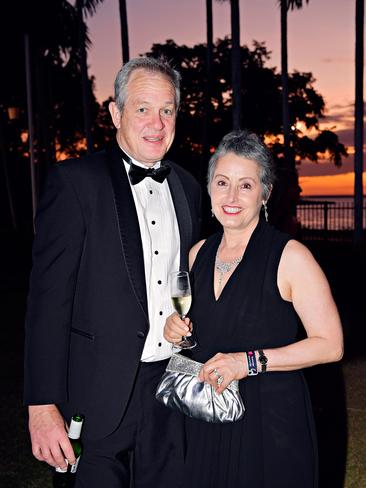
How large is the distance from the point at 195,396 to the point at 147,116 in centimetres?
153

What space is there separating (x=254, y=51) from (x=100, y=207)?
3649 centimetres

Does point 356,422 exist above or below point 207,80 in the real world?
below

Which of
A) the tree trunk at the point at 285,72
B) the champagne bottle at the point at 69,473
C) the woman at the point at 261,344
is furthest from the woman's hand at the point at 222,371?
the tree trunk at the point at 285,72

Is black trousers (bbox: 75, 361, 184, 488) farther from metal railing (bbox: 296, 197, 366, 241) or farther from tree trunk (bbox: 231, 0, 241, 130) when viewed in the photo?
metal railing (bbox: 296, 197, 366, 241)

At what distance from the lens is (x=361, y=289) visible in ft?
43.4

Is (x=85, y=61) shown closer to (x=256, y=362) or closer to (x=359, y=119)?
(x=359, y=119)

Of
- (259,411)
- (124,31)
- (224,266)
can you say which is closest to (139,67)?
(224,266)

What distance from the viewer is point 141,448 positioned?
3.33 metres

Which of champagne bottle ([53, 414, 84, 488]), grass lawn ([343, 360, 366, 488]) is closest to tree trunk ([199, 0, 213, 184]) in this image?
grass lawn ([343, 360, 366, 488])

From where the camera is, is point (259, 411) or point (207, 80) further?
point (207, 80)

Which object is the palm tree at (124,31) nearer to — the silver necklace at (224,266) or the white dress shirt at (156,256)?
the white dress shirt at (156,256)

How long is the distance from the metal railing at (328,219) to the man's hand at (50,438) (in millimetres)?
21808

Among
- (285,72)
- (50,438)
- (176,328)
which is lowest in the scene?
(50,438)

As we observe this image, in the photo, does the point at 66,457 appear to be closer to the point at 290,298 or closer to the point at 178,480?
the point at 178,480
